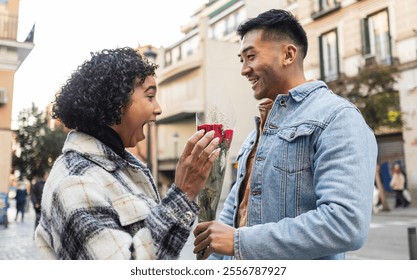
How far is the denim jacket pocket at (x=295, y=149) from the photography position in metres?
0.84

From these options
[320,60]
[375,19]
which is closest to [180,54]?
[320,60]

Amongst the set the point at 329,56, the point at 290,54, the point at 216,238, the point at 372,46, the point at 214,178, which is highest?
the point at 329,56

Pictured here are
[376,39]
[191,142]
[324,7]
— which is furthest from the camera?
[324,7]

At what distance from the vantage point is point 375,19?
28.3ft

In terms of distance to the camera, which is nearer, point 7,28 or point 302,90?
point 302,90

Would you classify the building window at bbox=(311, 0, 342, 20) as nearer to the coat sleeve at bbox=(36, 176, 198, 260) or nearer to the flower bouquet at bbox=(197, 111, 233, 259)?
the flower bouquet at bbox=(197, 111, 233, 259)

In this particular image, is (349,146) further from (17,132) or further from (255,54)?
(17,132)

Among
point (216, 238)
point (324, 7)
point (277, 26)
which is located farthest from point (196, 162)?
point (324, 7)

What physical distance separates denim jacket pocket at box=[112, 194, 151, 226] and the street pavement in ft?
0.90

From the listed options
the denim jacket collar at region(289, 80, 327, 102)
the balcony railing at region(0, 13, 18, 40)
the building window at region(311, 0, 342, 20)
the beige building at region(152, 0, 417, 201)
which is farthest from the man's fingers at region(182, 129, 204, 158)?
the building window at region(311, 0, 342, 20)

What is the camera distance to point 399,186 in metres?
8.10

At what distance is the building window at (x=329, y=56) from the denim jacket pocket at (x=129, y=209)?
929 centimetres

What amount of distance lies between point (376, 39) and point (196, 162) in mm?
9021

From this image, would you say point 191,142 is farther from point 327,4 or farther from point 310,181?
point 327,4
